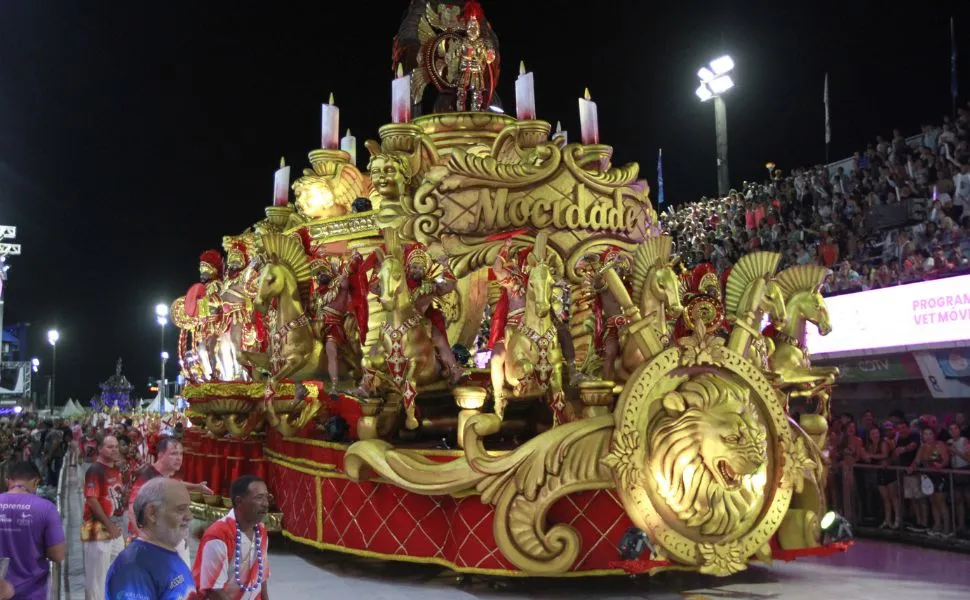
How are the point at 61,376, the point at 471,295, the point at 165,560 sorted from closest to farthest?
the point at 165,560 < the point at 471,295 < the point at 61,376

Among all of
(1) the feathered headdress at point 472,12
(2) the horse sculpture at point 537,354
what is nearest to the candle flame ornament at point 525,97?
(1) the feathered headdress at point 472,12

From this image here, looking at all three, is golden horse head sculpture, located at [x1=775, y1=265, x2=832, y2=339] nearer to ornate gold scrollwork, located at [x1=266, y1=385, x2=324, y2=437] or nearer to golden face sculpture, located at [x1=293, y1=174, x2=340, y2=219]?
ornate gold scrollwork, located at [x1=266, y1=385, x2=324, y2=437]

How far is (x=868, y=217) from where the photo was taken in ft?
47.3

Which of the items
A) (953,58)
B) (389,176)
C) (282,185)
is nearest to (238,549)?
(389,176)

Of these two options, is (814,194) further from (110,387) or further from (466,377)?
(110,387)

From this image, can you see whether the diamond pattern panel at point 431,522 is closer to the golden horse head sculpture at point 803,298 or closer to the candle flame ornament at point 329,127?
the golden horse head sculpture at point 803,298

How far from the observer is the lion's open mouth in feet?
21.2

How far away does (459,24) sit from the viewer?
10.7 m

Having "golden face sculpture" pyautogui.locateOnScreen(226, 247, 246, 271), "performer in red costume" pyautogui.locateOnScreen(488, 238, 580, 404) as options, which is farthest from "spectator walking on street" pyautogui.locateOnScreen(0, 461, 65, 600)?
"golden face sculpture" pyautogui.locateOnScreen(226, 247, 246, 271)

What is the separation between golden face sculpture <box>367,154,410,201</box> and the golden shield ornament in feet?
11.0

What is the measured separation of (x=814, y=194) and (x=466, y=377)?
11.0 m

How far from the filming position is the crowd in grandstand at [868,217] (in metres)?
12.2

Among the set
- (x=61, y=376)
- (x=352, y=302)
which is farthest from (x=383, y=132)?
(x=61, y=376)

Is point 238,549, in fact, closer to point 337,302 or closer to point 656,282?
point 656,282
